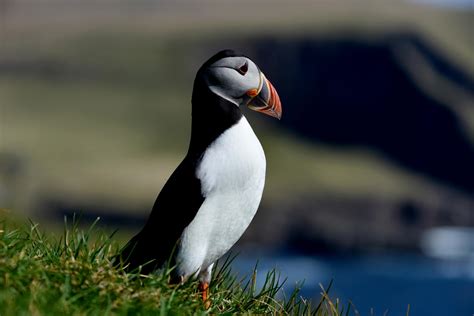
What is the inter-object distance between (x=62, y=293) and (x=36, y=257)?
0.90 m

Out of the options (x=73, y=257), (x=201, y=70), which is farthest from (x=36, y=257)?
(x=201, y=70)

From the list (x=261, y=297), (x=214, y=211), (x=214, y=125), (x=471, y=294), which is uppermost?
(x=214, y=125)

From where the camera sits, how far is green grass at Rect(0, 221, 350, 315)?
6992mm

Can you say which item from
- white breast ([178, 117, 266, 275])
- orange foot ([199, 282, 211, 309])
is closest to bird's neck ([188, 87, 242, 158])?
white breast ([178, 117, 266, 275])

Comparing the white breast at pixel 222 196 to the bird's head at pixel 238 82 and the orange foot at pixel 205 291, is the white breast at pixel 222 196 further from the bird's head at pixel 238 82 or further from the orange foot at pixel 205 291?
the bird's head at pixel 238 82

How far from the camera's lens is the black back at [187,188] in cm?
871

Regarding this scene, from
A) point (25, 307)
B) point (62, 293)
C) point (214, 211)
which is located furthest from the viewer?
point (214, 211)

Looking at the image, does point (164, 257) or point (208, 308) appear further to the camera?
point (164, 257)

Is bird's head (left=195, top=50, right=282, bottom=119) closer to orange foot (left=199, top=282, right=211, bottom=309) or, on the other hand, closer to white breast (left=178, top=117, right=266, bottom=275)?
white breast (left=178, top=117, right=266, bottom=275)

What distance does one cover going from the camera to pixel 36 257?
799cm

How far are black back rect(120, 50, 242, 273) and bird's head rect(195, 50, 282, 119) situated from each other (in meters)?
0.03

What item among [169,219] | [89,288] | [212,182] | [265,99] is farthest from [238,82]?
[89,288]

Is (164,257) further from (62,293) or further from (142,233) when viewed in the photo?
(62,293)

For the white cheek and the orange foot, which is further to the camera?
the white cheek
